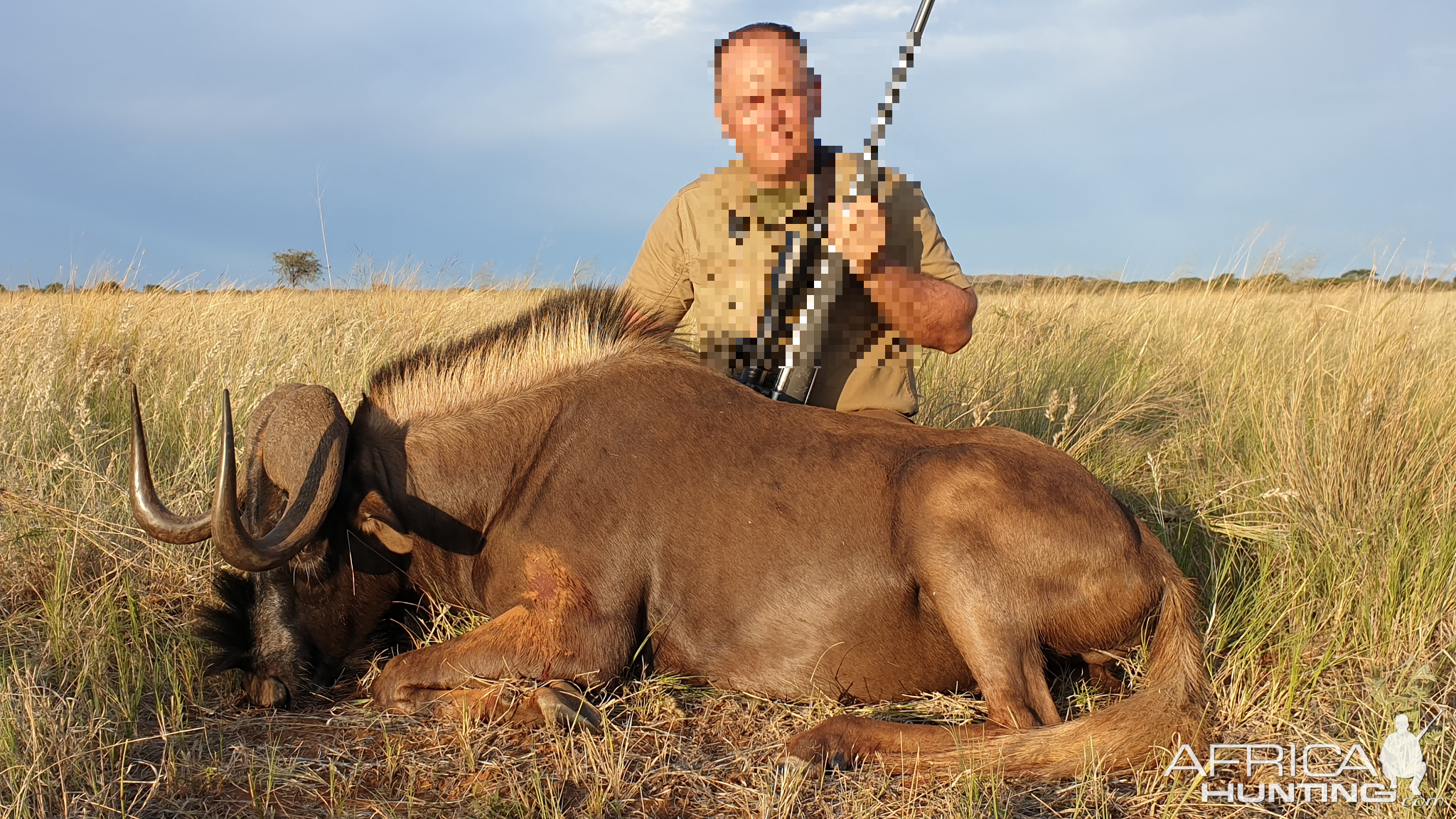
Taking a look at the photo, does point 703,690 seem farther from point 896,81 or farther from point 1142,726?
point 896,81

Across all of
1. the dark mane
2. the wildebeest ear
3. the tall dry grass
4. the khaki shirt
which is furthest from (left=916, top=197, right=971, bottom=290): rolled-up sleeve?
the wildebeest ear

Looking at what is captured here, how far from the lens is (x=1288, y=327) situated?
801cm

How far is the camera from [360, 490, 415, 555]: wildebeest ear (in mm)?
3484

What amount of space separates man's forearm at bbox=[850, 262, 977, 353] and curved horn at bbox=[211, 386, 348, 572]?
6.88ft

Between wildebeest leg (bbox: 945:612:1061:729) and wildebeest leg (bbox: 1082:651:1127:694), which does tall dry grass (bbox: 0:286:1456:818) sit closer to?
wildebeest leg (bbox: 1082:651:1127:694)

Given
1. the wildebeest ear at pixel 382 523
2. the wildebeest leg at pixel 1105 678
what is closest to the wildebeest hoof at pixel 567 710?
the wildebeest ear at pixel 382 523

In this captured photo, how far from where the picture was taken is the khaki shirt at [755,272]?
14.2 ft

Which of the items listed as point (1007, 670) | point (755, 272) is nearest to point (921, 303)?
point (755, 272)

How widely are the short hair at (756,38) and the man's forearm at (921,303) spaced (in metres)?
0.99

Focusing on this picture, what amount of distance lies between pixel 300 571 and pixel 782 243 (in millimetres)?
2358

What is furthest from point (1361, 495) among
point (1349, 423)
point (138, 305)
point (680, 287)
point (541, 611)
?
point (138, 305)

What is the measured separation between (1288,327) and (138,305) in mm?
9797

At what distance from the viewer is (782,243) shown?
170 inches

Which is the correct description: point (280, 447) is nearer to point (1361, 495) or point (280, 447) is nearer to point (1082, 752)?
point (1082, 752)
